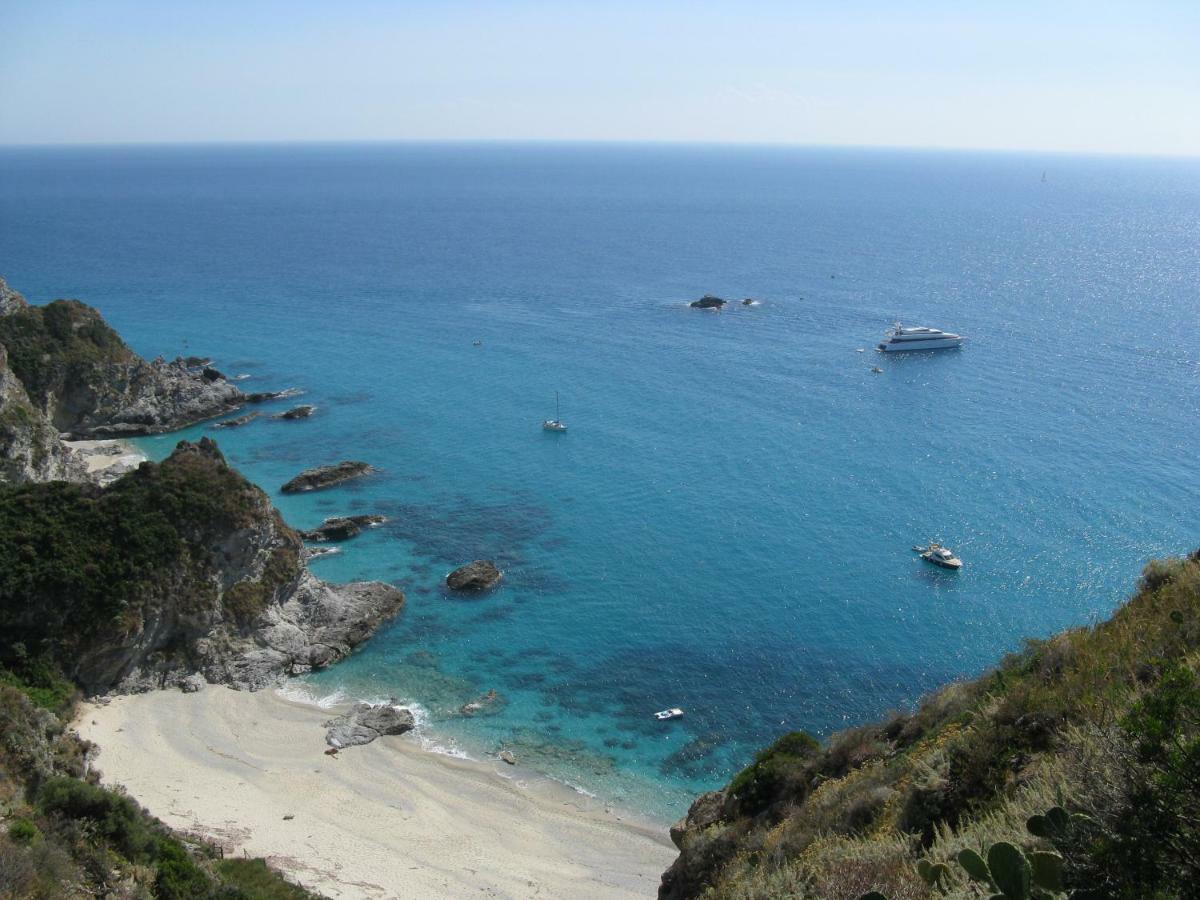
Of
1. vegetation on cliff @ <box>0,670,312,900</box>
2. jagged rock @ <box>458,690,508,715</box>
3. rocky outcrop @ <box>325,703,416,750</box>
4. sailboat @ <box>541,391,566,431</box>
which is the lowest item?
jagged rock @ <box>458,690,508,715</box>

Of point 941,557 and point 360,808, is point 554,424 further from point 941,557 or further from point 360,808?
point 360,808

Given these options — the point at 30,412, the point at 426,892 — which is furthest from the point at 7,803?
the point at 30,412

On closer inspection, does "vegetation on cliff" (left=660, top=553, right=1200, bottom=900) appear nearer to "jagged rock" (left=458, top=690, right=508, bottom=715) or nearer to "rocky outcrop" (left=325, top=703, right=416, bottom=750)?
"jagged rock" (left=458, top=690, right=508, bottom=715)

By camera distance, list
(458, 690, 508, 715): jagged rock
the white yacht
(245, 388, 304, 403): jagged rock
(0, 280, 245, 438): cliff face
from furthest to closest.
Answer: the white yacht < (245, 388, 304, 403): jagged rock < (0, 280, 245, 438): cliff face < (458, 690, 508, 715): jagged rock

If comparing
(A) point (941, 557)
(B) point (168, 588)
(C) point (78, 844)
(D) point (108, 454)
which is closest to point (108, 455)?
(D) point (108, 454)

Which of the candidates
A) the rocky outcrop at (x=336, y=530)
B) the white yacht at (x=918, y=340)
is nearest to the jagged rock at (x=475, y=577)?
the rocky outcrop at (x=336, y=530)

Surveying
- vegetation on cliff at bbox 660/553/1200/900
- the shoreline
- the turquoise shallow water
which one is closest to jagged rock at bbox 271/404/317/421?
the turquoise shallow water

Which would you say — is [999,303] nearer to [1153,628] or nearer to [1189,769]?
[1153,628]
